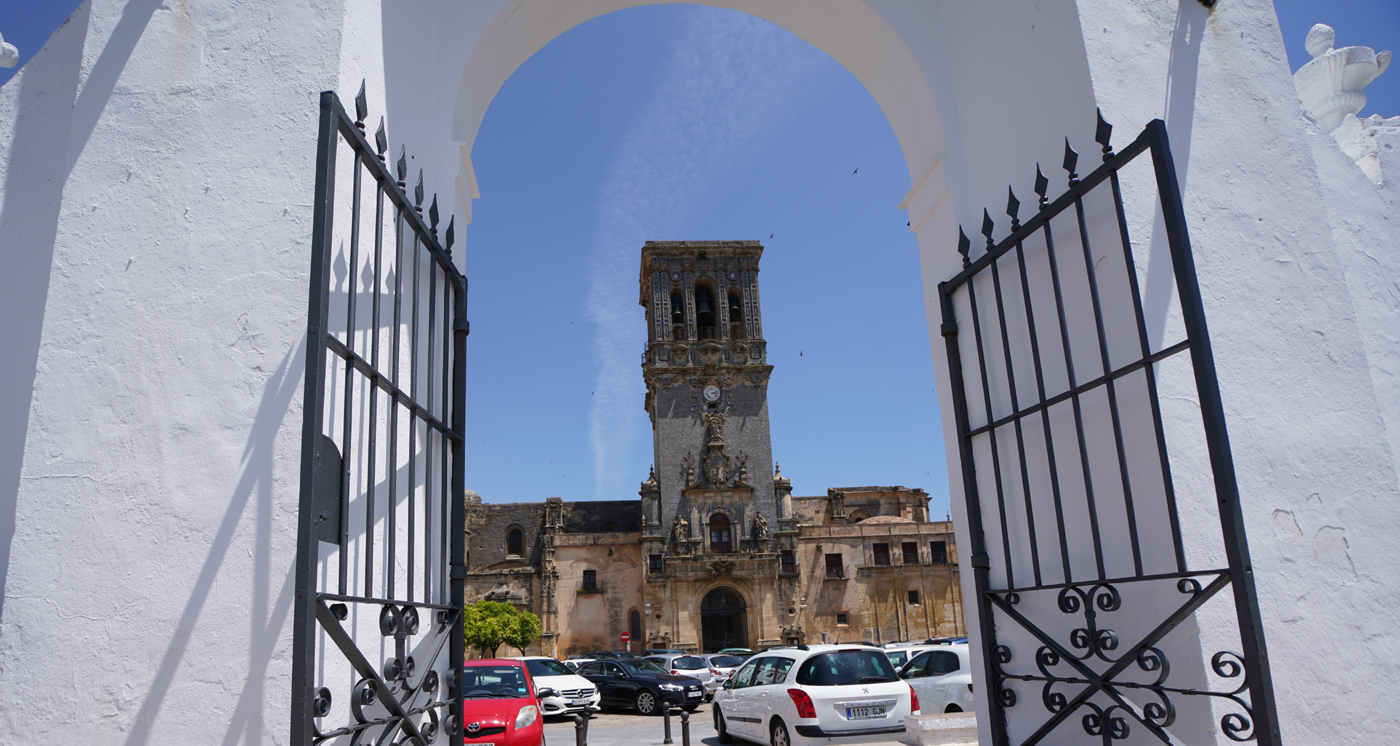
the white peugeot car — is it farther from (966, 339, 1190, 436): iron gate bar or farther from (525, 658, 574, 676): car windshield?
(525, 658, 574, 676): car windshield

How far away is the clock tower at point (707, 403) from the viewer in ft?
122

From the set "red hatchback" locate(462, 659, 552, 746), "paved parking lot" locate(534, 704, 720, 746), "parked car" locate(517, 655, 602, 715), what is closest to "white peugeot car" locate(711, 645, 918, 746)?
"paved parking lot" locate(534, 704, 720, 746)

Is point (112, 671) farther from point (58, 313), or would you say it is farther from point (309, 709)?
point (58, 313)

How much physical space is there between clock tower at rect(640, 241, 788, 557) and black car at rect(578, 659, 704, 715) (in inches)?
808

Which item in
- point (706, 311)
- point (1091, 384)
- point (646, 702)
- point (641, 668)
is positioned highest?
point (706, 311)

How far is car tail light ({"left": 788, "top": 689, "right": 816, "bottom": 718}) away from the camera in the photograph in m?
8.39

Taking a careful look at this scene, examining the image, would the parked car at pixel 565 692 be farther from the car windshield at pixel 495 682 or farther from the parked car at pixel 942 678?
the parked car at pixel 942 678

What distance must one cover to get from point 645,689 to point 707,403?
23.8 metres

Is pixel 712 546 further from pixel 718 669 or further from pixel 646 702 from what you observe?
pixel 646 702

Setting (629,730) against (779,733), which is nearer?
(779,733)

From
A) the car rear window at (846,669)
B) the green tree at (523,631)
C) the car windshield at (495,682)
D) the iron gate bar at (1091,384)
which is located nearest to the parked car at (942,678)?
the car rear window at (846,669)

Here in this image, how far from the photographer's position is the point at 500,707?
8.34 m

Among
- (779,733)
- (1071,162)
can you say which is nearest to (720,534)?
(779,733)

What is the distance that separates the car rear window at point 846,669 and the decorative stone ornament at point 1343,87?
20.5ft
